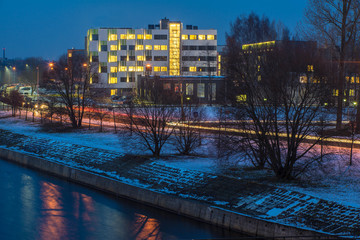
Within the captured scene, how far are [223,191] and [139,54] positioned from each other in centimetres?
9597

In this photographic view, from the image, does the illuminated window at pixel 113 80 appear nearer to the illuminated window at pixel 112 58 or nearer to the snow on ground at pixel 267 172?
the illuminated window at pixel 112 58

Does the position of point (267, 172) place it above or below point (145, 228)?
above

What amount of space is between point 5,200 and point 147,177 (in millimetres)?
7664

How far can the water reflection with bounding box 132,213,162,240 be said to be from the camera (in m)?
19.6

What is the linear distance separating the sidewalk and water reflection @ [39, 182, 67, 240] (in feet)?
10.3

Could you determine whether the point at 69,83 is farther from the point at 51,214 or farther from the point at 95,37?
the point at 95,37

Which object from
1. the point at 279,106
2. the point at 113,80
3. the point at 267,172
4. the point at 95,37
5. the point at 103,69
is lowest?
the point at 267,172

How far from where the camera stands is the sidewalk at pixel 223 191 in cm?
1772

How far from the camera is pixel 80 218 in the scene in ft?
73.2

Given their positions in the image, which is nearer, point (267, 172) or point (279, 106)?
point (279, 106)

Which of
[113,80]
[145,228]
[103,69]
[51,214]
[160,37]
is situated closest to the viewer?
[145,228]

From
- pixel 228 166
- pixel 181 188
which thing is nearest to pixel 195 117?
pixel 228 166

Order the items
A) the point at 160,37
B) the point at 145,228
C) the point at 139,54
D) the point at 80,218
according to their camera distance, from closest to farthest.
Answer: the point at 145,228, the point at 80,218, the point at 139,54, the point at 160,37

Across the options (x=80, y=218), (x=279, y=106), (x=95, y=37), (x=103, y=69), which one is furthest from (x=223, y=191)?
(x=95, y=37)
